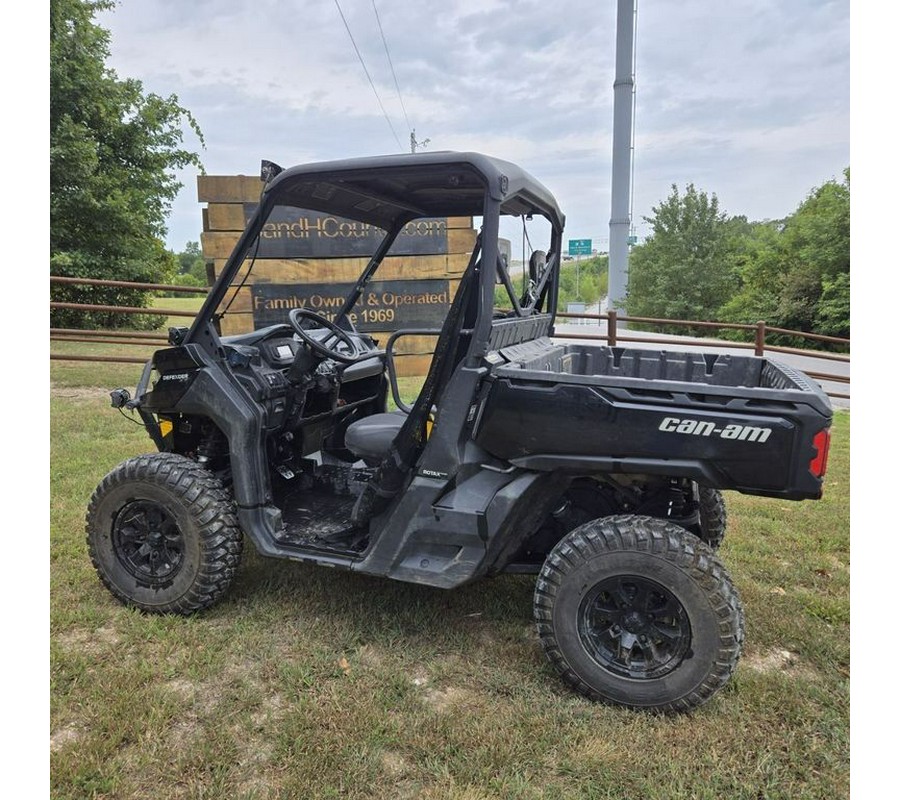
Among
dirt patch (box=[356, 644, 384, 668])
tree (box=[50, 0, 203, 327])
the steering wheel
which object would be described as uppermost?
tree (box=[50, 0, 203, 327])

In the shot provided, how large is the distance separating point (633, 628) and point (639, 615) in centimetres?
6

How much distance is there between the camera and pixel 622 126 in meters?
21.8

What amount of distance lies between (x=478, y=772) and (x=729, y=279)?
35.6m

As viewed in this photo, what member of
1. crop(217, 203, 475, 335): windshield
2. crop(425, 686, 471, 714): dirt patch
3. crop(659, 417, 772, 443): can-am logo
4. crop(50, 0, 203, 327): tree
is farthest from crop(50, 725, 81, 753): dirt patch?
crop(50, 0, 203, 327): tree

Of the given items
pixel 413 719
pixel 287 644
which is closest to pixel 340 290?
pixel 287 644

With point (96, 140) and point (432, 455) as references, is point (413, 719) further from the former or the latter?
point (96, 140)

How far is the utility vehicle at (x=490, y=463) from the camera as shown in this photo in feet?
7.64

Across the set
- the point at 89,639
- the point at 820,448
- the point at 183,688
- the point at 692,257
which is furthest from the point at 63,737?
the point at 692,257

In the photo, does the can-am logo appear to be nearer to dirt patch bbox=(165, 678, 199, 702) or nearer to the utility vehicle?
the utility vehicle

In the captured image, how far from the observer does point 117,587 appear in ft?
10.2

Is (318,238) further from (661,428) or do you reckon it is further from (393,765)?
(393,765)

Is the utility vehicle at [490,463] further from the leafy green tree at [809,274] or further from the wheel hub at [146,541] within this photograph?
the leafy green tree at [809,274]

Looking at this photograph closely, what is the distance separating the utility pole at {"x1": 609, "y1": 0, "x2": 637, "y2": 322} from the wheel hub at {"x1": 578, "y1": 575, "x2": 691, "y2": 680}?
72.0 feet

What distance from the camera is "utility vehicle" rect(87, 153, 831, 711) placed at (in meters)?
2.33
